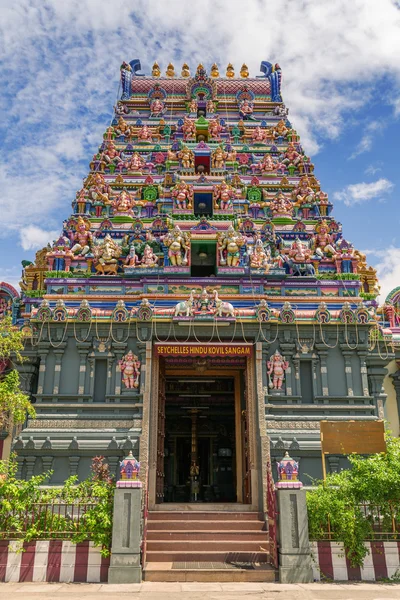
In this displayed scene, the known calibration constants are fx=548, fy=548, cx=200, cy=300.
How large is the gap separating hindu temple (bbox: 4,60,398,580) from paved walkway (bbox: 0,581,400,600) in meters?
2.41

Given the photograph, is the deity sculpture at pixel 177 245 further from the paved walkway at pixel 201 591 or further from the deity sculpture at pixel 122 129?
the paved walkway at pixel 201 591

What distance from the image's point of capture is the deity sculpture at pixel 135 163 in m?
25.4

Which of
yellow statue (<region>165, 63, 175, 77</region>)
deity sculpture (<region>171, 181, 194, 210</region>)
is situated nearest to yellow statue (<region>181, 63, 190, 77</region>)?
yellow statue (<region>165, 63, 175, 77</region>)

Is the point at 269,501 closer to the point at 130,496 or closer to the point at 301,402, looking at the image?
the point at 130,496

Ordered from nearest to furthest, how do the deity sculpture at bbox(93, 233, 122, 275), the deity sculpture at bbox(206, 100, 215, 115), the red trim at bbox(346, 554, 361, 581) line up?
the red trim at bbox(346, 554, 361, 581), the deity sculpture at bbox(93, 233, 122, 275), the deity sculpture at bbox(206, 100, 215, 115)

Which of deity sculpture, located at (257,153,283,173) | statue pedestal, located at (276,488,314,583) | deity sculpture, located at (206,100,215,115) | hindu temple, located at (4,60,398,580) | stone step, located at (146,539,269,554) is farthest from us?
deity sculpture, located at (206,100,215,115)

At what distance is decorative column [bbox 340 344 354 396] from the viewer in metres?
18.2

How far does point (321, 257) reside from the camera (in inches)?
830

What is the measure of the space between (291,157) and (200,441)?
48.1 ft

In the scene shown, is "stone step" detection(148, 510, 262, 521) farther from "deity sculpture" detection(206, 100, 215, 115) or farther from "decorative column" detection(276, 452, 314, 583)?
"deity sculpture" detection(206, 100, 215, 115)

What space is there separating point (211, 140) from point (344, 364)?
46.1 ft

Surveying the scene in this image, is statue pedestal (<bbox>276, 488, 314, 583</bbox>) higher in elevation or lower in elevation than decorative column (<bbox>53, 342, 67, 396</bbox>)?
lower

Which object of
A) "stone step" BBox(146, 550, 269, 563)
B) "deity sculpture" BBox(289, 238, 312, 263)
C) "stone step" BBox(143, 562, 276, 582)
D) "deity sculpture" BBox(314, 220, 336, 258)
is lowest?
"stone step" BBox(143, 562, 276, 582)

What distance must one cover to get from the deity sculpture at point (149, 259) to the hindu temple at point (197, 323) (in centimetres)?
7
